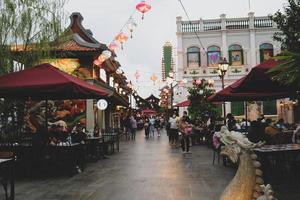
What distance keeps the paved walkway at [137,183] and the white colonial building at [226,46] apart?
19.0 meters

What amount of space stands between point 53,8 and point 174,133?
7.95 m

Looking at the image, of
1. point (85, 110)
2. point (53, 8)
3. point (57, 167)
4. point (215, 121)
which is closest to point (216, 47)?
point (215, 121)

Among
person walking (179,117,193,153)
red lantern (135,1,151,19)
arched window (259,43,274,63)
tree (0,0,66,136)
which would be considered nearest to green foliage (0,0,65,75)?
tree (0,0,66,136)

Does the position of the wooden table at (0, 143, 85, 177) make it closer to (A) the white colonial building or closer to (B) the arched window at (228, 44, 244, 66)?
(A) the white colonial building

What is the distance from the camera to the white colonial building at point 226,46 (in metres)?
29.0

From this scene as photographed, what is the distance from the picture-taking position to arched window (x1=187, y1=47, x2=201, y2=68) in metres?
29.5

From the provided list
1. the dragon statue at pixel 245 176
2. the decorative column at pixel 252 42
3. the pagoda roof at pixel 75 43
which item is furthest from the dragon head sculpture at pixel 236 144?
the decorative column at pixel 252 42

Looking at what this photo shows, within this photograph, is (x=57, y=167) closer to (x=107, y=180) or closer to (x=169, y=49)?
(x=107, y=180)

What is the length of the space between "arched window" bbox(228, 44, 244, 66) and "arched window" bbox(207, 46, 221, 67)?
91 centimetres

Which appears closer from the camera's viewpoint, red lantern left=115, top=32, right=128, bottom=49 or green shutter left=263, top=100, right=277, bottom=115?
red lantern left=115, top=32, right=128, bottom=49

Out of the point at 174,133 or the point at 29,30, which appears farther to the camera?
the point at 174,133

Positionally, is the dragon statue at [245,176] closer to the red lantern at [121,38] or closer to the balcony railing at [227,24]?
the red lantern at [121,38]

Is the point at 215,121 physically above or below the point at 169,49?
below

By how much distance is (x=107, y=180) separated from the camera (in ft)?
27.4
